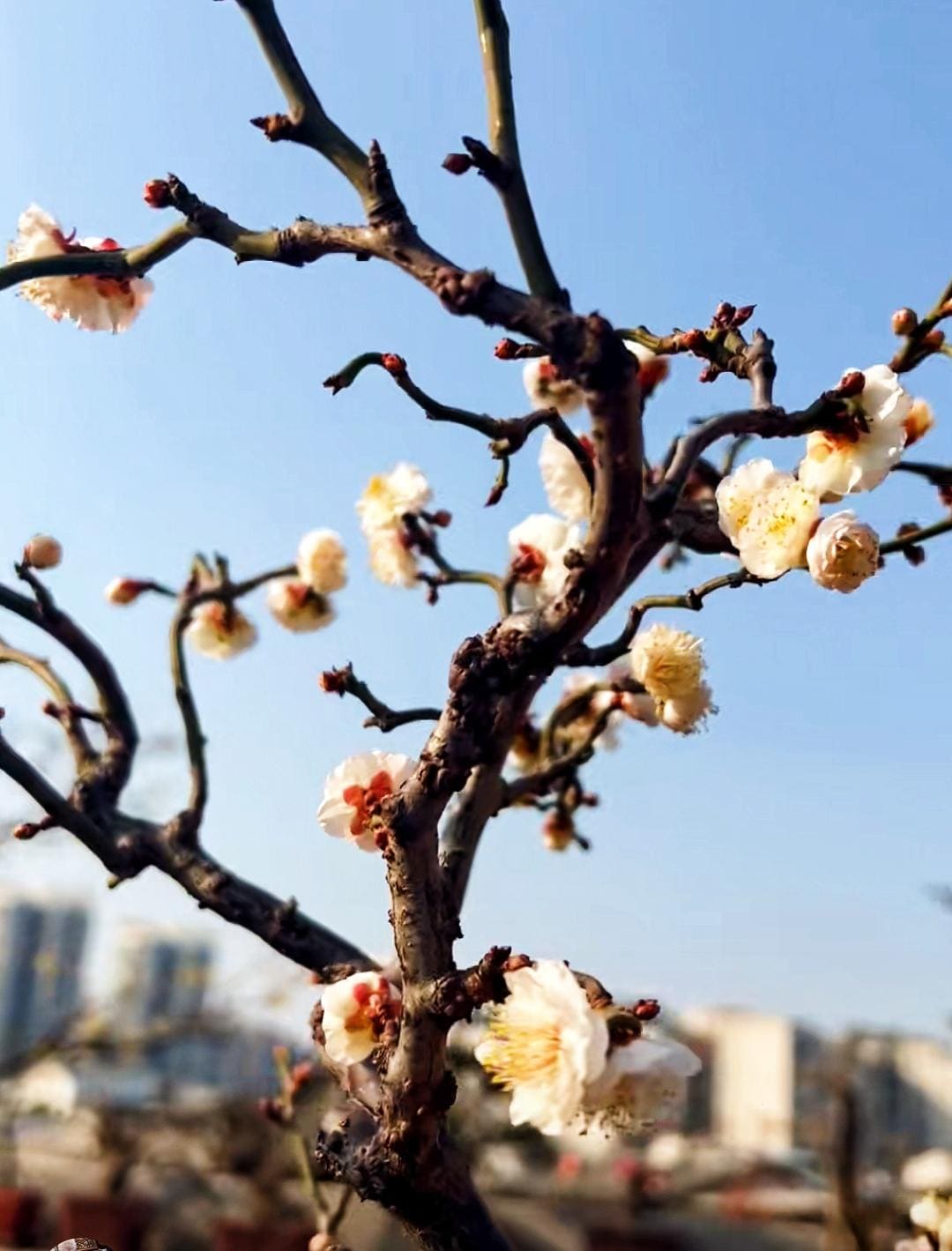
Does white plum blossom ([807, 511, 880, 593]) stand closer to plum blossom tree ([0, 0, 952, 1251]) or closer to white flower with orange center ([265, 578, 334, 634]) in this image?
plum blossom tree ([0, 0, 952, 1251])

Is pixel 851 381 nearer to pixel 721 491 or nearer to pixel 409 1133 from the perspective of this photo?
pixel 721 491

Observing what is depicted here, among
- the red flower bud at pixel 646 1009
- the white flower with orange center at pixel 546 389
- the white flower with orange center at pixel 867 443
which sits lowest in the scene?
the red flower bud at pixel 646 1009

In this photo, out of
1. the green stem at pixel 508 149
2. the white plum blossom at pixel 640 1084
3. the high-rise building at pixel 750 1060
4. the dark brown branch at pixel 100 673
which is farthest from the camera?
the high-rise building at pixel 750 1060

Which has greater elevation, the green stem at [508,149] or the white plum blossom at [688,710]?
the green stem at [508,149]

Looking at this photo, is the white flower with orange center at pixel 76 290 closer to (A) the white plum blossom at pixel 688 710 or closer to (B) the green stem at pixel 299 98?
(B) the green stem at pixel 299 98

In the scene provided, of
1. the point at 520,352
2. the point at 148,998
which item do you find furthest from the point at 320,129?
the point at 148,998

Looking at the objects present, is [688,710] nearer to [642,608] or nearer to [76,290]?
[642,608]

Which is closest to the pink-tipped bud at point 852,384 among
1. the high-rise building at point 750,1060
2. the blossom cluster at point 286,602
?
the blossom cluster at point 286,602
